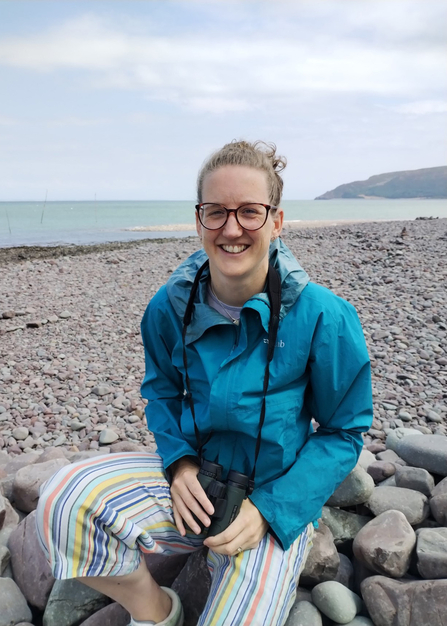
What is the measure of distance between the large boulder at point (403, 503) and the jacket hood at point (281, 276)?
1.27 metres

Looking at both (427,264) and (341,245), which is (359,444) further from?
(341,245)

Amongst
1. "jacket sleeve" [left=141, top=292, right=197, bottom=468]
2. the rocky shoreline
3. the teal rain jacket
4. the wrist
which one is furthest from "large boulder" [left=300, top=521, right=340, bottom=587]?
"jacket sleeve" [left=141, top=292, right=197, bottom=468]

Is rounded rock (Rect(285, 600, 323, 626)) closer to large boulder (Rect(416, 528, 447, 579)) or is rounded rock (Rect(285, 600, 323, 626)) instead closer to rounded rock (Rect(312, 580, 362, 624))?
rounded rock (Rect(312, 580, 362, 624))

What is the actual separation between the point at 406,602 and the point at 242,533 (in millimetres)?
756

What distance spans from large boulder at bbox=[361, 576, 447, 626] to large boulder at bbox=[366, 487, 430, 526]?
1.58ft

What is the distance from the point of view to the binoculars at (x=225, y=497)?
6.62 ft

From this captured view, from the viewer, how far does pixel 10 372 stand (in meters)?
5.74

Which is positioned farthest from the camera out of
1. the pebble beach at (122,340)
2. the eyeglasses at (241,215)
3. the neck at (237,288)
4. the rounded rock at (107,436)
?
the pebble beach at (122,340)

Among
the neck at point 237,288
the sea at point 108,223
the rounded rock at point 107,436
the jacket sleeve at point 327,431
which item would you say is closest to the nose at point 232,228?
the neck at point 237,288

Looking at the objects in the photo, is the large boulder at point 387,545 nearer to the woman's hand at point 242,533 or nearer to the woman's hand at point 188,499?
the woman's hand at point 242,533

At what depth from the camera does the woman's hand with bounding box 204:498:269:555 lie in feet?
6.36

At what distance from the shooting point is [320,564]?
7.64 ft

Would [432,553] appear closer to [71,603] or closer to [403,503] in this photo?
[403,503]

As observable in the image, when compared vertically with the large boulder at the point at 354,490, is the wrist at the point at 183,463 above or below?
above
